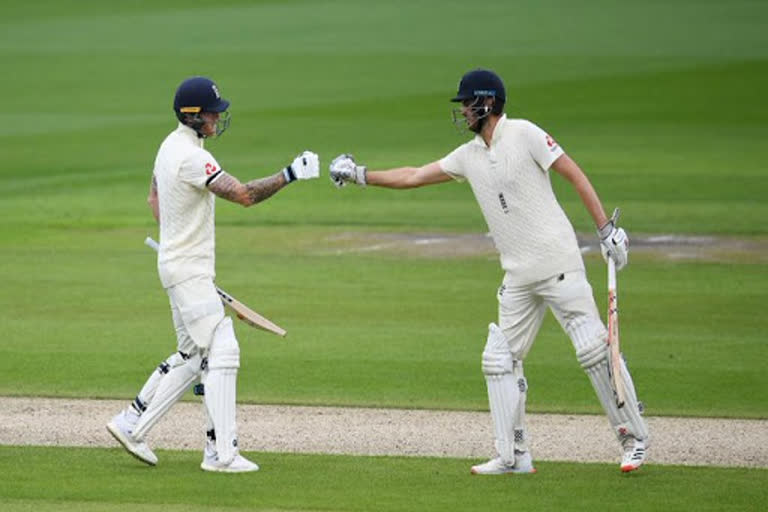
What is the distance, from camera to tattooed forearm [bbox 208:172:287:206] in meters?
9.46

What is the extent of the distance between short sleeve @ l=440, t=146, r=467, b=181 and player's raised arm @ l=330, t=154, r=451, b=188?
0.05 meters

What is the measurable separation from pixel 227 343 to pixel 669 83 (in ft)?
94.1

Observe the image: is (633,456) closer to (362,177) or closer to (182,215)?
(362,177)

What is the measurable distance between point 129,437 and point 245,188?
5.09ft

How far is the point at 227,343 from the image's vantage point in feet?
31.4

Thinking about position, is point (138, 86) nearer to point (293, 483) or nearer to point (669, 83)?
point (669, 83)

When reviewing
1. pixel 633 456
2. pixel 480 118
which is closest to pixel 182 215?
pixel 480 118

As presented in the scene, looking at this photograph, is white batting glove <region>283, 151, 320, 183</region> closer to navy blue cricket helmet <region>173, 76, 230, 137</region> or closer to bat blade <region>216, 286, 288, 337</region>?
navy blue cricket helmet <region>173, 76, 230, 137</region>

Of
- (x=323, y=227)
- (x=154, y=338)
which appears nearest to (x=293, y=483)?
(x=154, y=338)

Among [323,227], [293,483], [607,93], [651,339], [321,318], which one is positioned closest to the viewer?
[293,483]

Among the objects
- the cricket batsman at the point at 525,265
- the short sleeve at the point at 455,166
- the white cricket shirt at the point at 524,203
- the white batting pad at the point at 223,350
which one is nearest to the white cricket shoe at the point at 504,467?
the cricket batsman at the point at 525,265

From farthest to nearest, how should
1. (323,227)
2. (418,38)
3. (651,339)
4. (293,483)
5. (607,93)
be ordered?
(418,38) < (607,93) < (323,227) < (651,339) < (293,483)

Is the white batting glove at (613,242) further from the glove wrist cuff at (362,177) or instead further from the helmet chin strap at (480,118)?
the glove wrist cuff at (362,177)

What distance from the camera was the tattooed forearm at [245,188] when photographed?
946 centimetres
